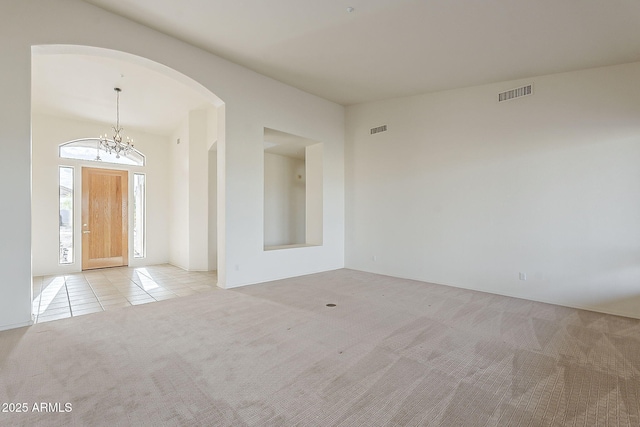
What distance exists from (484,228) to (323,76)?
3.92 m

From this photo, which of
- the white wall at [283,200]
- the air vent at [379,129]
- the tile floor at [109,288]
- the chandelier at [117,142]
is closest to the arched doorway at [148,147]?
the chandelier at [117,142]

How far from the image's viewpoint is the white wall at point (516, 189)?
13.6 ft

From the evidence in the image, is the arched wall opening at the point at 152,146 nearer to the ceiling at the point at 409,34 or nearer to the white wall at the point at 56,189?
the white wall at the point at 56,189

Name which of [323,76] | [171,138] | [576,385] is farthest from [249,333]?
[171,138]

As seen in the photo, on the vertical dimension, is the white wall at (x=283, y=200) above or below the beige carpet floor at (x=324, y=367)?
above

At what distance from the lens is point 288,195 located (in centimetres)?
953

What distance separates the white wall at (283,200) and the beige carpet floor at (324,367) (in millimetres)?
5017

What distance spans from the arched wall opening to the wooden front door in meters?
0.17

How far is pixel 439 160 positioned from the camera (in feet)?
18.7

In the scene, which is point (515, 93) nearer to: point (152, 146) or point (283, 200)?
point (283, 200)

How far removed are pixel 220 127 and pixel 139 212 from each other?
4.25 metres

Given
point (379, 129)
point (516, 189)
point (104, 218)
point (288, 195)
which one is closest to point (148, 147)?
point (104, 218)

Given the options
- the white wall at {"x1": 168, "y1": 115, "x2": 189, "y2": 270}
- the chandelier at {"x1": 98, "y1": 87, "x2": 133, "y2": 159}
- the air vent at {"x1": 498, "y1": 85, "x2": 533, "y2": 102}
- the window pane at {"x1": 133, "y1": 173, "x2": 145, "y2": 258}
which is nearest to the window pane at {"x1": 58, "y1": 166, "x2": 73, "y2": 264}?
the chandelier at {"x1": 98, "y1": 87, "x2": 133, "y2": 159}

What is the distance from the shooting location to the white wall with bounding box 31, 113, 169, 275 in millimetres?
6438
